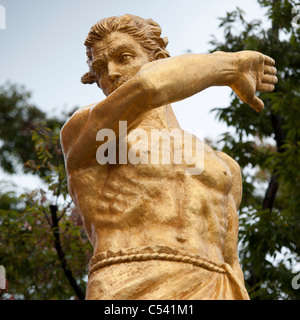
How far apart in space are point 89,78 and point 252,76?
3.36 ft

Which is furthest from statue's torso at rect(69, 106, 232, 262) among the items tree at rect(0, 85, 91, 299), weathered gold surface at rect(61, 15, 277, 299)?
tree at rect(0, 85, 91, 299)

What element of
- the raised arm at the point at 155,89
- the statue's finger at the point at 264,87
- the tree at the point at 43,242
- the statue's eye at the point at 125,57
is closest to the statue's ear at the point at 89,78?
the statue's eye at the point at 125,57

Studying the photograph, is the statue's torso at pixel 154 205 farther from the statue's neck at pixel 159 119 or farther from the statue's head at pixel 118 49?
the statue's head at pixel 118 49

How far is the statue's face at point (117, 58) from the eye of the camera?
4121 mm

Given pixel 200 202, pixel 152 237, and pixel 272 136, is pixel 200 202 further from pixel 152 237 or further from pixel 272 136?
pixel 272 136

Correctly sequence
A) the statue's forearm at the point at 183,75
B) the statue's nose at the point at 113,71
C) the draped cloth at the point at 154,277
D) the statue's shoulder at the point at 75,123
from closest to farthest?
1. the draped cloth at the point at 154,277
2. the statue's forearm at the point at 183,75
3. the statue's shoulder at the point at 75,123
4. the statue's nose at the point at 113,71

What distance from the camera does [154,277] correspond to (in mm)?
3426

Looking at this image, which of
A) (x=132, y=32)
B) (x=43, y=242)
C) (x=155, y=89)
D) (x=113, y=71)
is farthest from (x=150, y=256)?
(x=43, y=242)

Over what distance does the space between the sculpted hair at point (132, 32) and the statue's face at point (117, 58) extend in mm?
35

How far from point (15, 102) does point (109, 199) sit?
15.5 metres

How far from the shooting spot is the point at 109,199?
12.3 feet

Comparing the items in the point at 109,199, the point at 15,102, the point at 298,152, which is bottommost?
the point at 109,199

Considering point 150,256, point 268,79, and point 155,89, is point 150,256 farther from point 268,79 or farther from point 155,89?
point 268,79
